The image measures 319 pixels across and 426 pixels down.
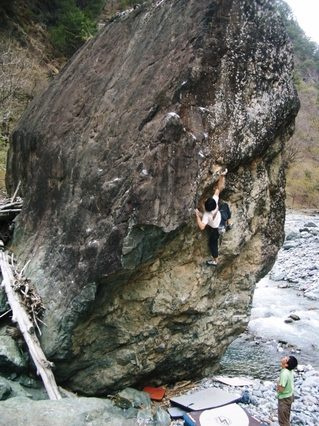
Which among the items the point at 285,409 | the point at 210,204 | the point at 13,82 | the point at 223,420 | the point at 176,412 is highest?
the point at 13,82

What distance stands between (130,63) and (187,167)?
8.85 ft

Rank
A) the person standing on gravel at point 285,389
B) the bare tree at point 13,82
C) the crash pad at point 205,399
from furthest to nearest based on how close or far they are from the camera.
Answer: the bare tree at point 13,82 < the crash pad at point 205,399 < the person standing on gravel at point 285,389

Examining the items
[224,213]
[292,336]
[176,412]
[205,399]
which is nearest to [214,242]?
[224,213]

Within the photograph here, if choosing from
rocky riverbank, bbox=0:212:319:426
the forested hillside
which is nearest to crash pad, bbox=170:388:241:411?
rocky riverbank, bbox=0:212:319:426

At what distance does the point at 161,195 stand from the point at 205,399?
3387 mm

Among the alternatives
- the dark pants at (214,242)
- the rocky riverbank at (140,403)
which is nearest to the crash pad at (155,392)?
the rocky riverbank at (140,403)

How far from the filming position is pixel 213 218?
586cm

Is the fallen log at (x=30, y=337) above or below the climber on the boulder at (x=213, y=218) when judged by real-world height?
below

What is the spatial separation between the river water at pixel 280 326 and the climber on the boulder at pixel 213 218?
123 inches

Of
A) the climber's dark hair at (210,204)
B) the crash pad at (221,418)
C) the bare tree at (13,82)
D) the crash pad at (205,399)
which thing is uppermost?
the bare tree at (13,82)

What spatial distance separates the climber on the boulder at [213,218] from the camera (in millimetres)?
5723

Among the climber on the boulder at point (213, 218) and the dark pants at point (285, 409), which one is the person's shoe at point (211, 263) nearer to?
the climber on the boulder at point (213, 218)

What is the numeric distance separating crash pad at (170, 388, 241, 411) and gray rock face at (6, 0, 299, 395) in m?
0.60

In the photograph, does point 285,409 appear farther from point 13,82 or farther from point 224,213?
point 13,82
